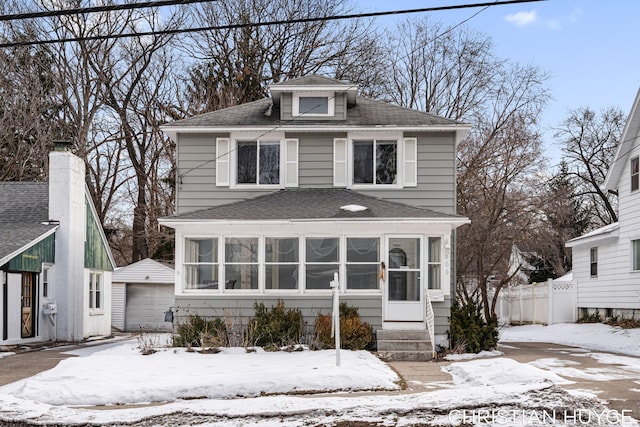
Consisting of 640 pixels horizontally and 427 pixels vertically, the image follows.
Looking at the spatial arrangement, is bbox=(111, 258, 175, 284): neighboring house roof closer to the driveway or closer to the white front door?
the white front door

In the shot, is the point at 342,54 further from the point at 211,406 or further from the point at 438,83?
the point at 211,406

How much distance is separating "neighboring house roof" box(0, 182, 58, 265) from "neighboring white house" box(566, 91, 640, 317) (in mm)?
17295

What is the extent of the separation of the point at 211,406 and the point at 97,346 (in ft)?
38.0

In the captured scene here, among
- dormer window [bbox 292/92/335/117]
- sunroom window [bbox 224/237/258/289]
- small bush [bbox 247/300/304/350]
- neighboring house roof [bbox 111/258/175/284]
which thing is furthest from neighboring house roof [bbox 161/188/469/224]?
neighboring house roof [bbox 111/258/175/284]

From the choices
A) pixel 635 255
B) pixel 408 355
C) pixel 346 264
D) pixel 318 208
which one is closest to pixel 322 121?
pixel 318 208

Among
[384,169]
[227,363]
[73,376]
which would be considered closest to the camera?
[73,376]

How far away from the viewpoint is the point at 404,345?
52.5ft

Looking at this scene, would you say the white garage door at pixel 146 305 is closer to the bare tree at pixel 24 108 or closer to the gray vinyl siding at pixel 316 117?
the bare tree at pixel 24 108

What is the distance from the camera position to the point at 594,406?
360 inches

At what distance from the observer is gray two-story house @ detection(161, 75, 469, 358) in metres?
17.1

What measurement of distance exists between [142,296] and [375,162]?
1413 centimetres

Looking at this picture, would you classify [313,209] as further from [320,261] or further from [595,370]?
[595,370]

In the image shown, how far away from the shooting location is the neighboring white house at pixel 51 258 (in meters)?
19.7

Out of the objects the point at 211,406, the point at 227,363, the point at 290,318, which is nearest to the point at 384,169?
the point at 290,318
